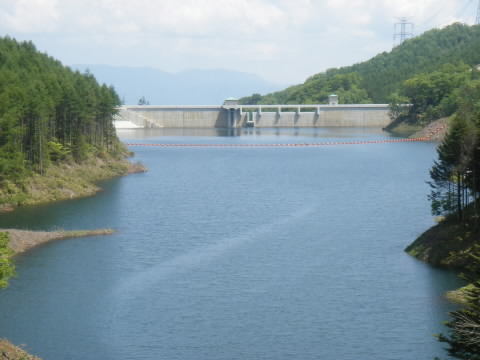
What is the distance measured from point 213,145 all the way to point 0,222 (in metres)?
84.0

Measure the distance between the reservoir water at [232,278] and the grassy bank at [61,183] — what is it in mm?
1792

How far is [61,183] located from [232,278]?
32333 mm

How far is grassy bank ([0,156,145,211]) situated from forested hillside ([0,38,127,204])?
0.37 meters

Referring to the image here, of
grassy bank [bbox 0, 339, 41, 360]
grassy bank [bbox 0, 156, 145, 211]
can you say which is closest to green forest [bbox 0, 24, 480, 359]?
grassy bank [bbox 0, 156, 145, 211]

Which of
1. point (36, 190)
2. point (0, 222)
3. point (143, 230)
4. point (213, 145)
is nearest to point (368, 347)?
point (143, 230)

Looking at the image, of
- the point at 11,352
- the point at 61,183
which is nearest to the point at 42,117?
the point at 61,183

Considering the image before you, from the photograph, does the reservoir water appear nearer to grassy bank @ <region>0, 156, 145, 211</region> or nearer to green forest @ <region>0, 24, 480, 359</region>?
grassy bank @ <region>0, 156, 145, 211</region>

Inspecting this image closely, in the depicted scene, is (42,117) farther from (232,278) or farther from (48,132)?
(232,278)

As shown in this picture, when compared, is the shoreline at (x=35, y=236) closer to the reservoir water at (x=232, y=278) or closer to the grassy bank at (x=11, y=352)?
the reservoir water at (x=232, y=278)

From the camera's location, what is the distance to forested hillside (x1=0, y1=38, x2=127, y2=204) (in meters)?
67.4

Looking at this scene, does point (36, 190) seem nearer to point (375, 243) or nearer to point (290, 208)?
point (290, 208)

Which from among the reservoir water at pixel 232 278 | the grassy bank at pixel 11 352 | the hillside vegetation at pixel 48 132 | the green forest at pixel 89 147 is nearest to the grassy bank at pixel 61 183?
the hillside vegetation at pixel 48 132

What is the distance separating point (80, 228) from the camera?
188 feet

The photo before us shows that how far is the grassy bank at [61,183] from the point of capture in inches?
2601
